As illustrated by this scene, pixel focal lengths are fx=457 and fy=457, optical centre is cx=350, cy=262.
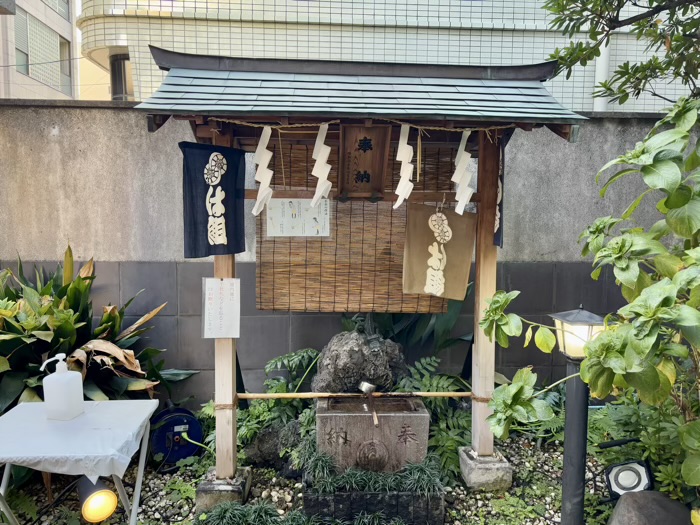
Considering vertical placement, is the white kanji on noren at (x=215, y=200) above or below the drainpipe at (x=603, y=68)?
below

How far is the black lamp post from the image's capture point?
11.5 feet

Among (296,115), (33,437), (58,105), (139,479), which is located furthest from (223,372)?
(58,105)

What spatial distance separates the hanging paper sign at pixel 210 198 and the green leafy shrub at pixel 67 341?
1.65m

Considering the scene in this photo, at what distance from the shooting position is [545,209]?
593 cm

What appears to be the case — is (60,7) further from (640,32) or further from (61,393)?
(640,32)

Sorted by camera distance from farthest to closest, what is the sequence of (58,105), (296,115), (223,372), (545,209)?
(545,209) → (58,105) → (223,372) → (296,115)

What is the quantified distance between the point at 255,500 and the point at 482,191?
3.64 m

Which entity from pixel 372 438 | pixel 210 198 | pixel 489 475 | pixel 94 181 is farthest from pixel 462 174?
pixel 94 181

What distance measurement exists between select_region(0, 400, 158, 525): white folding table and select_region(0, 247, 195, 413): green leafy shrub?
2.85 feet

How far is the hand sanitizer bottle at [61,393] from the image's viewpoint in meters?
3.29

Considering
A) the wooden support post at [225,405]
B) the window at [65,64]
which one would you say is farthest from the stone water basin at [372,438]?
the window at [65,64]

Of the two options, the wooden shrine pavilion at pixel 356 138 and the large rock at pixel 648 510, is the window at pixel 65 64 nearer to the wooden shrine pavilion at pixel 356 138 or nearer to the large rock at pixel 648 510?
the wooden shrine pavilion at pixel 356 138

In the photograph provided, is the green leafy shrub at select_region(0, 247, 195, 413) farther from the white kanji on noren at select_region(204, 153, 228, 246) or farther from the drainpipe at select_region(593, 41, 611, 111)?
the drainpipe at select_region(593, 41, 611, 111)

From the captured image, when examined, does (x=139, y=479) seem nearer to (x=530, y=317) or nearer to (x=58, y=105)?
(x=58, y=105)
